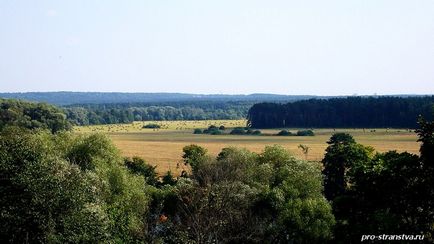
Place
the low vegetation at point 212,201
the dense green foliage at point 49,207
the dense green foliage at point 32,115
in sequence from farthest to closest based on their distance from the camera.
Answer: the dense green foliage at point 32,115 → the dense green foliage at point 49,207 → the low vegetation at point 212,201

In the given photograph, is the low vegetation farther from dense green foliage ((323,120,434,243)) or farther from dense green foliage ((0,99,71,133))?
dense green foliage ((0,99,71,133))

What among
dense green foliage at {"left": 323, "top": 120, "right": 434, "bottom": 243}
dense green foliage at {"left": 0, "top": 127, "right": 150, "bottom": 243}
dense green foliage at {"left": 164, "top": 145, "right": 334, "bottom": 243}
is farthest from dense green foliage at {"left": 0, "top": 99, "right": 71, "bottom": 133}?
dense green foliage at {"left": 323, "top": 120, "right": 434, "bottom": 243}

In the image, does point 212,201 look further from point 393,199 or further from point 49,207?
point 393,199

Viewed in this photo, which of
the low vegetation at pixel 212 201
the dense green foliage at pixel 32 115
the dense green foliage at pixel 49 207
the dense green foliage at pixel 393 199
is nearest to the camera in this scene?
the dense green foliage at pixel 393 199

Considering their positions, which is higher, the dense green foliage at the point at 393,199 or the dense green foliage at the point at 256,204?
the dense green foliage at the point at 393,199

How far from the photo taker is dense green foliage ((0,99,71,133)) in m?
144

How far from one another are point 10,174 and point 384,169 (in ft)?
88.1

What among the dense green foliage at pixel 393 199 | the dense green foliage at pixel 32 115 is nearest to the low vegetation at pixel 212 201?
the dense green foliage at pixel 393 199

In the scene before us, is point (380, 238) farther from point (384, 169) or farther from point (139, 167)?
Result: point (139, 167)

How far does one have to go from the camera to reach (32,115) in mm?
154500

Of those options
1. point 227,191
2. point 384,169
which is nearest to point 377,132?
point 227,191

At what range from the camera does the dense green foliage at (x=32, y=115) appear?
14350 centimetres

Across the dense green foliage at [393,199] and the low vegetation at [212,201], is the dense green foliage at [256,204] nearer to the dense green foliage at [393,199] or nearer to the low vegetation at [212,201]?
the low vegetation at [212,201]

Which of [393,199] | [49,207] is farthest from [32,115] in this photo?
[393,199]
